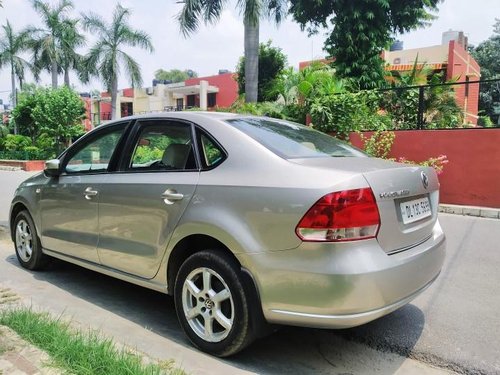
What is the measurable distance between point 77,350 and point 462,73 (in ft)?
76.6

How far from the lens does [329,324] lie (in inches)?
107

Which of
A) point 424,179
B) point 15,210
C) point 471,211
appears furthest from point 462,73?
point 15,210

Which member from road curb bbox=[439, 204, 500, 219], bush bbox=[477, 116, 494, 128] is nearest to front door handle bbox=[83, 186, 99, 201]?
road curb bbox=[439, 204, 500, 219]

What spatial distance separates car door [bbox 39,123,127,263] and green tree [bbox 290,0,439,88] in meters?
12.5

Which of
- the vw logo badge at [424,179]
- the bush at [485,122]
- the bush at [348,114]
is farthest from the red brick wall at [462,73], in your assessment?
the vw logo badge at [424,179]

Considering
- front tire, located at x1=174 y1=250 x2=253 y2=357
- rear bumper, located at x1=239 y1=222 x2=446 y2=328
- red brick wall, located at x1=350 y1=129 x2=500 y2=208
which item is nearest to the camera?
rear bumper, located at x1=239 y1=222 x2=446 y2=328

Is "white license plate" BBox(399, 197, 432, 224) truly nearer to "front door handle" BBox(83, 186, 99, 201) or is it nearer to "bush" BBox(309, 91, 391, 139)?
"front door handle" BBox(83, 186, 99, 201)

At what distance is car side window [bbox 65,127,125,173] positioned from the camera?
418cm

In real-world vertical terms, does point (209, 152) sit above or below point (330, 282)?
above

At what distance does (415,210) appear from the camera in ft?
10.3

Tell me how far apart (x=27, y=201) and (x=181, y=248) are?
2.48 metres

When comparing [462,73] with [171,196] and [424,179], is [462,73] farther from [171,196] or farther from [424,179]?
[171,196]

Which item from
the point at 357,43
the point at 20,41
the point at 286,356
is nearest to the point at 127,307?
the point at 286,356

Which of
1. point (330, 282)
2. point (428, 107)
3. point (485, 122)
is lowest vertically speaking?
point (330, 282)
